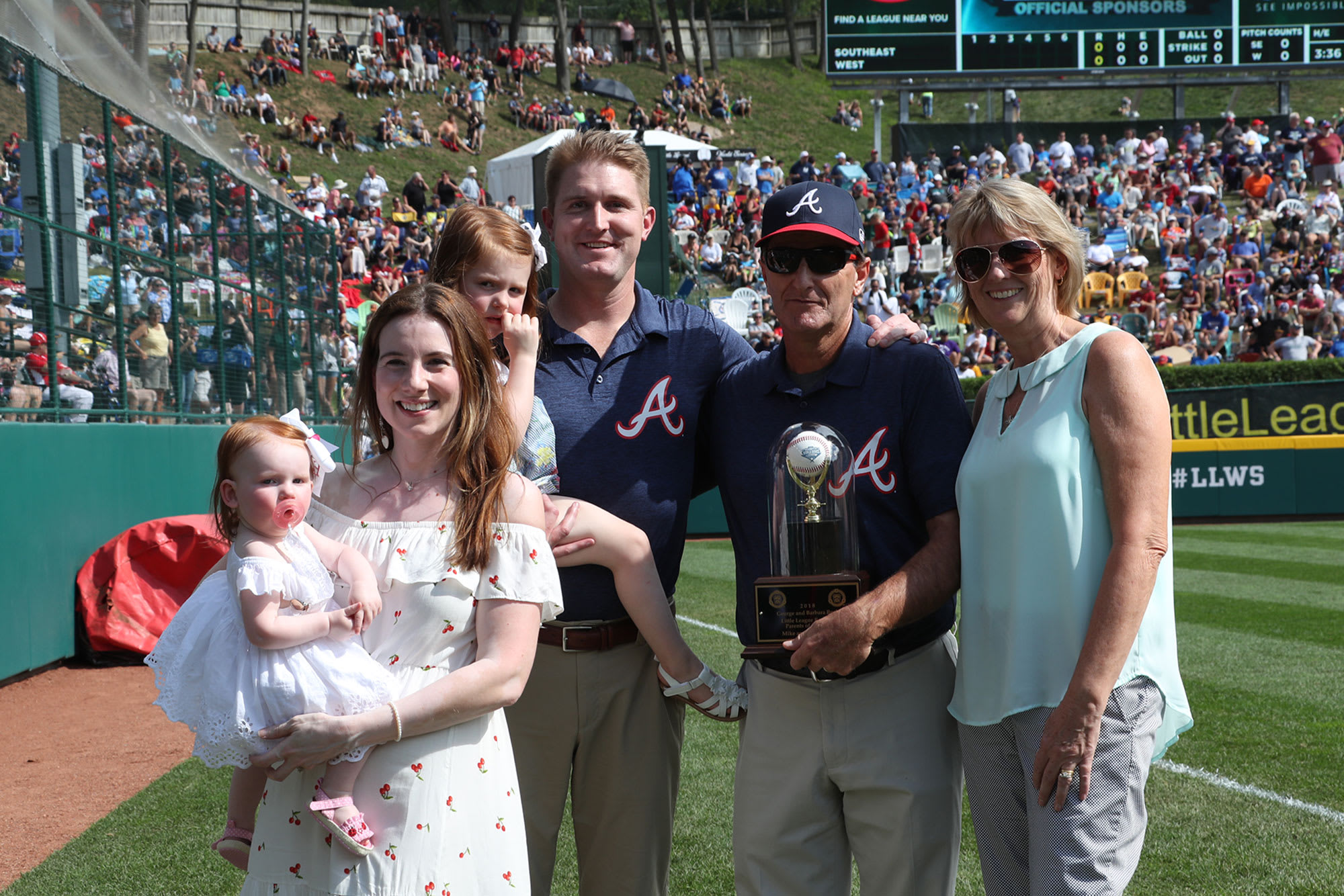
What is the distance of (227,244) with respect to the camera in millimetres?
11977

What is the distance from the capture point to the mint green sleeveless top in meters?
2.46

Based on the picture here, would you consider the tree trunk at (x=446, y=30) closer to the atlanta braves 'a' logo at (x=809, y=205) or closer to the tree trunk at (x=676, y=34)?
the tree trunk at (x=676, y=34)

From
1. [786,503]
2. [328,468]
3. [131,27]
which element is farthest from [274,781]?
[131,27]

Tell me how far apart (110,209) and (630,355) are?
7.33 m

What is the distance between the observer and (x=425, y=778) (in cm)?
223

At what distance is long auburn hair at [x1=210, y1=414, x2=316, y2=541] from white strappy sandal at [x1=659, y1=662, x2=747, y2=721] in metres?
1.12

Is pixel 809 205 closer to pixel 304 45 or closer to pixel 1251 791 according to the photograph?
pixel 1251 791

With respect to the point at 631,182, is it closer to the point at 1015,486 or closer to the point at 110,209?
the point at 1015,486

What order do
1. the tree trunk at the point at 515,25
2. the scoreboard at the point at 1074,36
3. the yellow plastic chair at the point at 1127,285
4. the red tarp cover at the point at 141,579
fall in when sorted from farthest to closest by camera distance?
1. the tree trunk at the point at 515,25
2. the scoreboard at the point at 1074,36
3. the yellow plastic chair at the point at 1127,285
4. the red tarp cover at the point at 141,579

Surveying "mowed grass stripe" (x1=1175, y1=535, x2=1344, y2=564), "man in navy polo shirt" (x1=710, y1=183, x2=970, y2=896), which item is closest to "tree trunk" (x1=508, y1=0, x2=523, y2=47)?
"mowed grass stripe" (x1=1175, y1=535, x2=1344, y2=564)

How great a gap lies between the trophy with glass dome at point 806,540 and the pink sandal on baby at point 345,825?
1.01 metres

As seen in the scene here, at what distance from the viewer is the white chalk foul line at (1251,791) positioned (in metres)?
4.98

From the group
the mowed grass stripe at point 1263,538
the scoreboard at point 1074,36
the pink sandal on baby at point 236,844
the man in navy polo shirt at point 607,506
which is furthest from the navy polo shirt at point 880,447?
the scoreboard at point 1074,36

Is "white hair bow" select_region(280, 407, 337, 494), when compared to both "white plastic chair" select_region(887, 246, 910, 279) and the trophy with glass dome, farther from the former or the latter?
"white plastic chair" select_region(887, 246, 910, 279)
